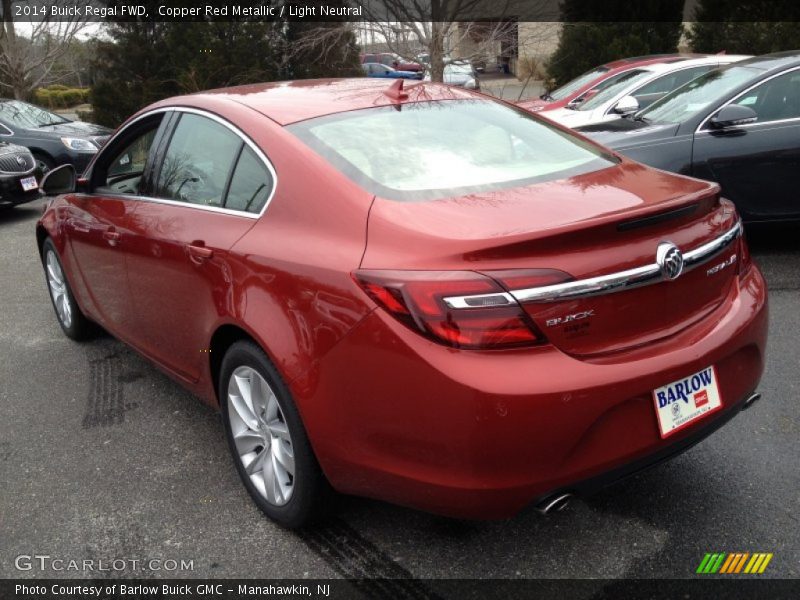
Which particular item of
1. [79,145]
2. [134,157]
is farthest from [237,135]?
[79,145]

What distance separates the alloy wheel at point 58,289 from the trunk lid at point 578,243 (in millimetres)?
3195

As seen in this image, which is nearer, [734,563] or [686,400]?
[686,400]

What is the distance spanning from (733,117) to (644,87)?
4.11 m

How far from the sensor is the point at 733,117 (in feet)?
18.4

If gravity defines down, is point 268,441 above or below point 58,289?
above

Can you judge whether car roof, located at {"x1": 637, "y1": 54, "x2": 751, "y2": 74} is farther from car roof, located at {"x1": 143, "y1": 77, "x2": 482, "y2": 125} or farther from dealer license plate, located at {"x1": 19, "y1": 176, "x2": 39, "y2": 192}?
dealer license plate, located at {"x1": 19, "y1": 176, "x2": 39, "y2": 192}

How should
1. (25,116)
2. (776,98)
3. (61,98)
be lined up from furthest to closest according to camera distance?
1. (61,98)
2. (25,116)
3. (776,98)

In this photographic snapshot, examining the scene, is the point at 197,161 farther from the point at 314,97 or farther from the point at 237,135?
the point at 314,97

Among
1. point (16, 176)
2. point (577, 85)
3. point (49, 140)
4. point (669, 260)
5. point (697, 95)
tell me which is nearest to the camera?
point (669, 260)

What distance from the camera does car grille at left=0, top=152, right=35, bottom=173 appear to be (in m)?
9.58

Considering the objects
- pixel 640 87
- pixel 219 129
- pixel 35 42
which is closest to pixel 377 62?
pixel 35 42

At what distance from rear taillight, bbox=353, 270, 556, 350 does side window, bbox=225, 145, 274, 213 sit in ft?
3.01

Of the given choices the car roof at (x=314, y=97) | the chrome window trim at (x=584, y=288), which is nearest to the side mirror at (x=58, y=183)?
the car roof at (x=314, y=97)

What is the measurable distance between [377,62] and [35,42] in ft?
35.3
